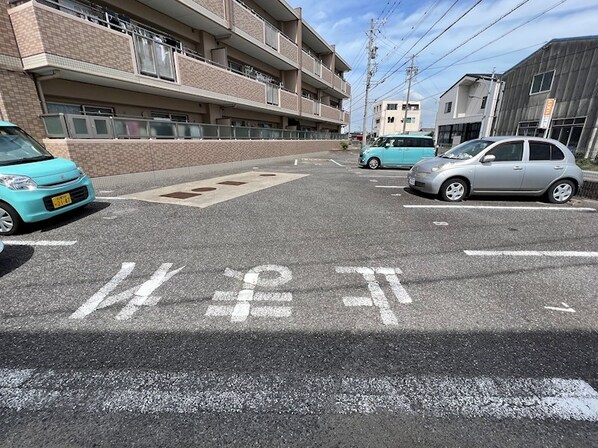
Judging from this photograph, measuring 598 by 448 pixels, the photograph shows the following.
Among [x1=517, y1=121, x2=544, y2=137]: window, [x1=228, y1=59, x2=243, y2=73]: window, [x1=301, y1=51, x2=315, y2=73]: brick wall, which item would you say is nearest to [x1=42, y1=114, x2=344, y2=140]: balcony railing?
[x1=228, y1=59, x2=243, y2=73]: window

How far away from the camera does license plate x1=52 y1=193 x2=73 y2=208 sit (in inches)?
173

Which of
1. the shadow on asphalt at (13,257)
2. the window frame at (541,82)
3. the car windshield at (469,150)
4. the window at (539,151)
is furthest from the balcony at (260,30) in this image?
the window frame at (541,82)

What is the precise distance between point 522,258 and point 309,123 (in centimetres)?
2588

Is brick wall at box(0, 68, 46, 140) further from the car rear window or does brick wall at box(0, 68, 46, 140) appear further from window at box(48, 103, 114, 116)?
the car rear window

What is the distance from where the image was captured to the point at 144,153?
895 centimetres

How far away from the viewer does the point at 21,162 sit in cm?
441

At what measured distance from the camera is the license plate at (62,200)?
173 inches

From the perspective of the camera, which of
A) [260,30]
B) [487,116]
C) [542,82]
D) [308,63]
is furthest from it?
[487,116]

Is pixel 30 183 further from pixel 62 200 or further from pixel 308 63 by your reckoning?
pixel 308 63

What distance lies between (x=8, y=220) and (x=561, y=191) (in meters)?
11.0

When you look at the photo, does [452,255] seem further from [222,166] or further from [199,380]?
[222,166]

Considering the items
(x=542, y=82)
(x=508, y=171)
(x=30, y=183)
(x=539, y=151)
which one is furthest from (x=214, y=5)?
(x=542, y=82)

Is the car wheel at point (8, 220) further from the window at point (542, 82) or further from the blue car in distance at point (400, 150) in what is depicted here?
the window at point (542, 82)

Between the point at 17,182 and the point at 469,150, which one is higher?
the point at 469,150
